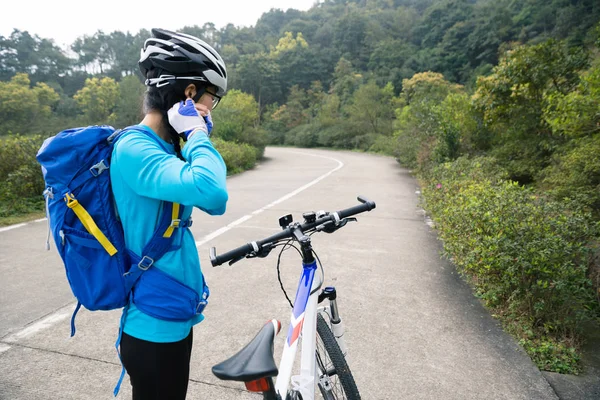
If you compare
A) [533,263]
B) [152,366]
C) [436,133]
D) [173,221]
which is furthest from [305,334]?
[436,133]

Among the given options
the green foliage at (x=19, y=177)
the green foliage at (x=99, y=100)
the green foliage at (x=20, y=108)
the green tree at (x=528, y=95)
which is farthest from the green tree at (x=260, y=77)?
the green foliage at (x=19, y=177)

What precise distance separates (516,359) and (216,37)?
126 meters

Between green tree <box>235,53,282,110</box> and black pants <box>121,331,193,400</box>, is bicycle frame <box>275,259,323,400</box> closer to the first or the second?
black pants <box>121,331,193,400</box>

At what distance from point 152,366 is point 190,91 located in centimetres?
104

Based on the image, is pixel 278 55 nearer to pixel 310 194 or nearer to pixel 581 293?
pixel 310 194

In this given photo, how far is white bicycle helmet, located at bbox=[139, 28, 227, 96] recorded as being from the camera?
147cm

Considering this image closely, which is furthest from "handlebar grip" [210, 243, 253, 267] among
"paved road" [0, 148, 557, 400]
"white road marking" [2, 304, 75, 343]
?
"white road marking" [2, 304, 75, 343]

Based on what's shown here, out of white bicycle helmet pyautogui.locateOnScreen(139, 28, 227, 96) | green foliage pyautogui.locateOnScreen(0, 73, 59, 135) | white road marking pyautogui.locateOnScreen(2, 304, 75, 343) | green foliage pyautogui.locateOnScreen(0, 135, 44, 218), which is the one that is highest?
white bicycle helmet pyautogui.locateOnScreen(139, 28, 227, 96)

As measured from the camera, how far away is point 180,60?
148 centimetres

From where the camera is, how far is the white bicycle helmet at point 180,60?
147 centimetres

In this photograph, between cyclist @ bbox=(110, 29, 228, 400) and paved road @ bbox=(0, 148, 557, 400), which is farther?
paved road @ bbox=(0, 148, 557, 400)

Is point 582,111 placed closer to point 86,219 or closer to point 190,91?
point 190,91

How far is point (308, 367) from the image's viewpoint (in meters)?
1.58

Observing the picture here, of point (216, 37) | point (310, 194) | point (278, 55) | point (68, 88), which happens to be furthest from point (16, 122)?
point (216, 37)
